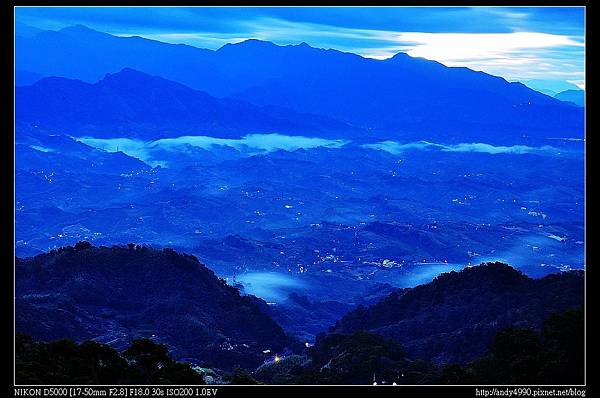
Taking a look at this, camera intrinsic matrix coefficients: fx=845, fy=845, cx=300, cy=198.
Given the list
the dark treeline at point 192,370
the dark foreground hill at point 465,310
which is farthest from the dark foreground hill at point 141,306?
the dark treeline at point 192,370

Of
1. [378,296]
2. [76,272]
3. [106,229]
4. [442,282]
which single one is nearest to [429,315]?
[442,282]

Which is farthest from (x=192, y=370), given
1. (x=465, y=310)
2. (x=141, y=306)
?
(x=141, y=306)

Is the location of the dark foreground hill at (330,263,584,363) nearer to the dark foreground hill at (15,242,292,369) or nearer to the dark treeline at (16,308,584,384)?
the dark foreground hill at (15,242,292,369)

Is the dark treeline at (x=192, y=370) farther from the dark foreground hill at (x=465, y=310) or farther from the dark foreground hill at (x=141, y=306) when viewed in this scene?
the dark foreground hill at (x=141, y=306)

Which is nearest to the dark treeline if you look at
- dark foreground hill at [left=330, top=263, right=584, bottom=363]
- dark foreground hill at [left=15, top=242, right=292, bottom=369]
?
dark foreground hill at [left=330, top=263, right=584, bottom=363]

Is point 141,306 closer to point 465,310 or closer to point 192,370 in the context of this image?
point 465,310

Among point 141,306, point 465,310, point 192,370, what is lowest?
point 192,370
